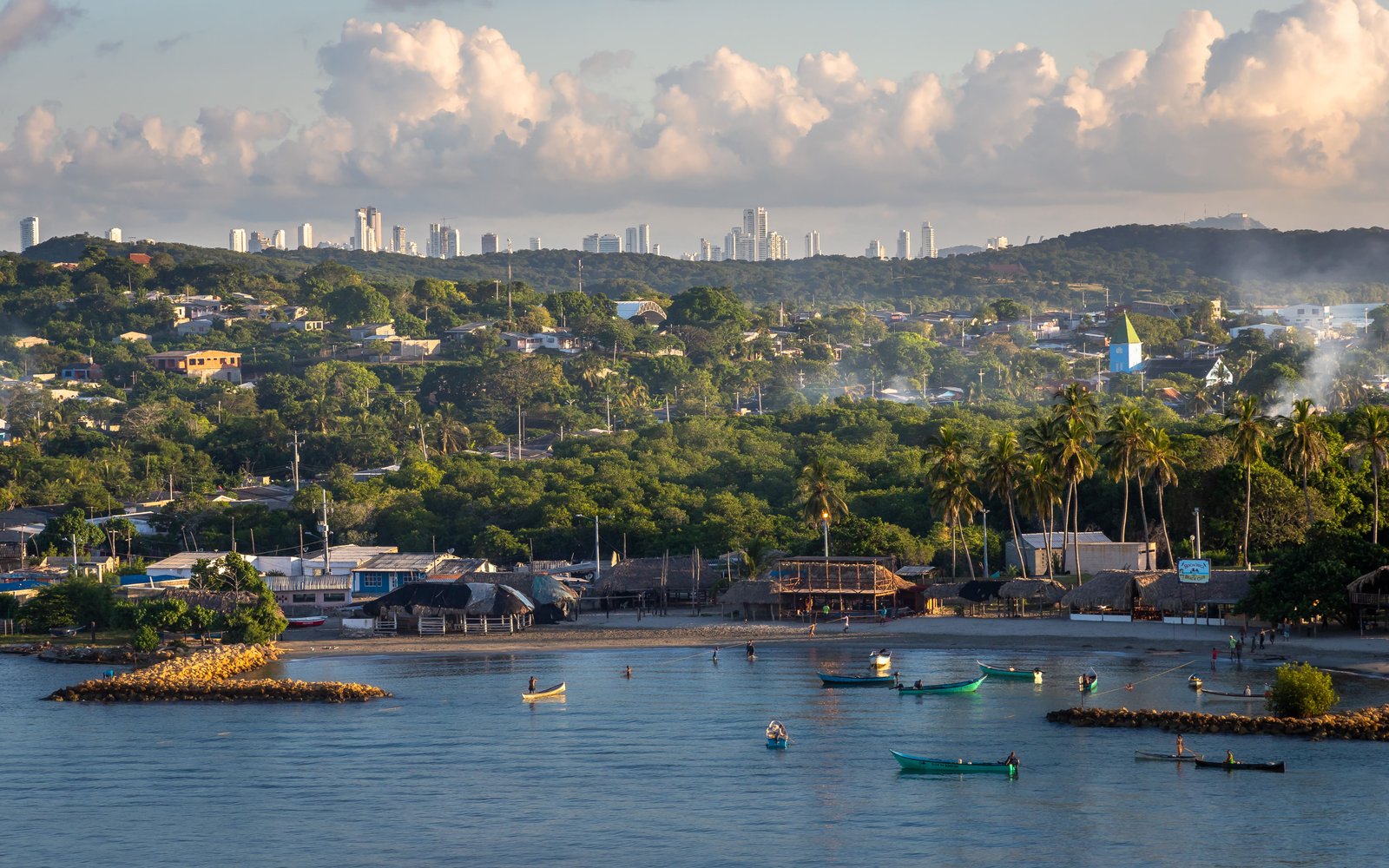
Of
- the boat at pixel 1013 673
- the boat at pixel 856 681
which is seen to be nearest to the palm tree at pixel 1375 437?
the boat at pixel 1013 673

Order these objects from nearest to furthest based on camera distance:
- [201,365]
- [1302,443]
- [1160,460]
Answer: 1. [1302,443]
2. [1160,460]
3. [201,365]

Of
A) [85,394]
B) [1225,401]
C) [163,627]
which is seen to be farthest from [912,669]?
[85,394]

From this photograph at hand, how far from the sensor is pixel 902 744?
52562 millimetres

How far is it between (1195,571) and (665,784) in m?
34.1

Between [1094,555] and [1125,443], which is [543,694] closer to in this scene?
[1125,443]

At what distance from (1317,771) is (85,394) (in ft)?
478

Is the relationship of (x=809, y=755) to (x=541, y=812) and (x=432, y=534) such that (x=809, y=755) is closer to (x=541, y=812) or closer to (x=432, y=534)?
(x=541, y=812)

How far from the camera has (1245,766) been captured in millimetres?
47156

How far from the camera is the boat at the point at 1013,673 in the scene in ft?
210

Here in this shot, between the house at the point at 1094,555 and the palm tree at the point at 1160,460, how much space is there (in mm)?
1441

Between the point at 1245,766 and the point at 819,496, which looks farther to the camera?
the point at 819,496

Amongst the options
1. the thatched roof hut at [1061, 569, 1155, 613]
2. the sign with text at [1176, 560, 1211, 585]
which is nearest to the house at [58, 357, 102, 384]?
the thatched roof hut at [1061, 569, 1155, 613]

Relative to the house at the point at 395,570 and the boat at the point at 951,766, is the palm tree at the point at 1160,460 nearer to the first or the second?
the boat at the point at 951,766

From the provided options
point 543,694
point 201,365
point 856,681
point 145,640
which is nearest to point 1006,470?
point 856,681
